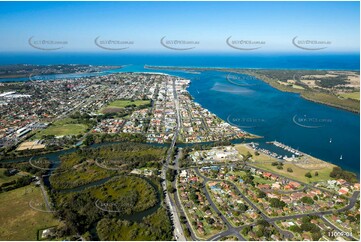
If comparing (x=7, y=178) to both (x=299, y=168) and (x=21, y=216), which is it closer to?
(x=21, y=216)

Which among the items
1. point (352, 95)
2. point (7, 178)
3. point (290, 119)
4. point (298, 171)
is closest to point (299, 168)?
point (298, 171)

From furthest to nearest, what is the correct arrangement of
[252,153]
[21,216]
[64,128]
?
[64,128], [252,153], [21,216]

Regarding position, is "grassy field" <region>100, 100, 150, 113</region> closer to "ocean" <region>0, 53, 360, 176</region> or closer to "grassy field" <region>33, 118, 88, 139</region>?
"grassy field" <region>33, 118, 88, 139</region>

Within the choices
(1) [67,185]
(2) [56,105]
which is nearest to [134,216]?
(1) [67,185]

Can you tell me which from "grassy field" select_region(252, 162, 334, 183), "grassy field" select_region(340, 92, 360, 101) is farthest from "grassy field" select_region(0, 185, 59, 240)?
"grassy field" select_region(340, 92, 360, 101)

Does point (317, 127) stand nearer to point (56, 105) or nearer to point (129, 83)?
point (56, 105)

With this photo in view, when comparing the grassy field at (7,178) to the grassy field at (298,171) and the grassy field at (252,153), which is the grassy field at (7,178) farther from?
→ the grassy field at (298,171)

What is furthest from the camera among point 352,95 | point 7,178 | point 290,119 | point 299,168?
point 352,95

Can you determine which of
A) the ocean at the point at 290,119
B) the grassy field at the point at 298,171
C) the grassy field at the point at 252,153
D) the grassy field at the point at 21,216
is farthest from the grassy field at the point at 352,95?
the grassy field at the point at 21,216

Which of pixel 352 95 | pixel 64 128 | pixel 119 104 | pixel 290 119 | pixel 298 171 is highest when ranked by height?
pixel 352 95
